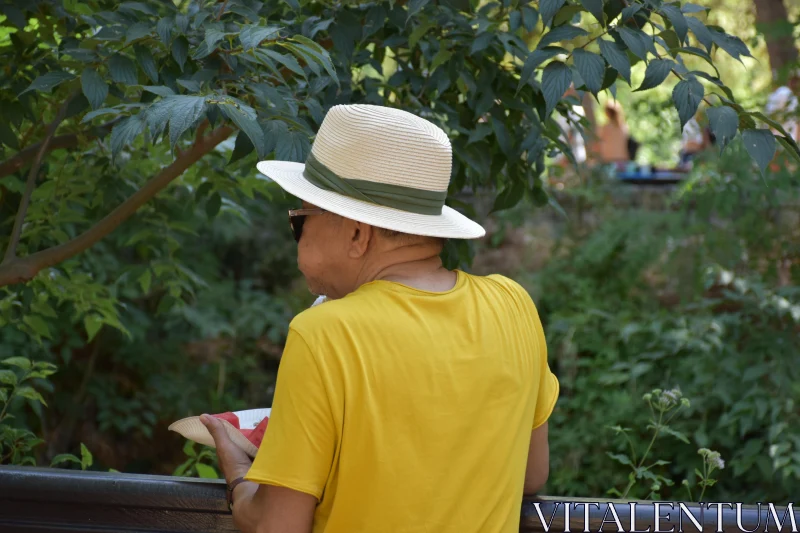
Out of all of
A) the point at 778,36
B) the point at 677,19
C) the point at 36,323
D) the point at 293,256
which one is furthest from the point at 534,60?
the point at 293,256

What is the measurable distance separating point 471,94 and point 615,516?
1.20m

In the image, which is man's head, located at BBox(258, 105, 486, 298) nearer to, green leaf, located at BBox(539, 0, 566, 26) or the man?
the man

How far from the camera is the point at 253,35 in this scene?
187cm

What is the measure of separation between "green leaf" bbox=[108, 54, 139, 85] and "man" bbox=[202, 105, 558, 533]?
59cm

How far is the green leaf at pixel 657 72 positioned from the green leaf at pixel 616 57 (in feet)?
0.13

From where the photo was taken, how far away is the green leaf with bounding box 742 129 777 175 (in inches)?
73.5

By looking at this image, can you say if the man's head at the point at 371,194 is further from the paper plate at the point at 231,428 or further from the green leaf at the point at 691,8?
the green leaf at the point at 691,8

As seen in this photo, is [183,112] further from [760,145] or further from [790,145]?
[790,145]

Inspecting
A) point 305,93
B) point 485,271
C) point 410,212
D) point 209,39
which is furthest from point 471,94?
point 485,271

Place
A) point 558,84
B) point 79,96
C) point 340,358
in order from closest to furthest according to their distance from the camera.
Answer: point 340,358 < point 558,84 < point 79,96

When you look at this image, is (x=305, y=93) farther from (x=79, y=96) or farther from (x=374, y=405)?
(x=374, y=405)

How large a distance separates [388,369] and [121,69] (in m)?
1.07

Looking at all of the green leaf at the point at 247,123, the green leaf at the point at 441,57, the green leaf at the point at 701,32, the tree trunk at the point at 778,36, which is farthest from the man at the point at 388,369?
the tree trunk at the point at 778,36

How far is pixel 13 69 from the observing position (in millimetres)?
2539
